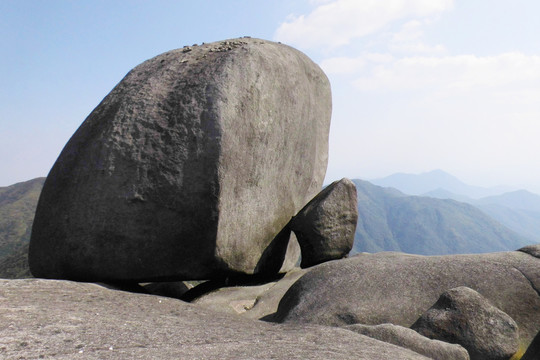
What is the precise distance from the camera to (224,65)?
8.16m

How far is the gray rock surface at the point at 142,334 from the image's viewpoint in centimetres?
382

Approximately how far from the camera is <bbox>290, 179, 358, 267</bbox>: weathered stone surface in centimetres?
973

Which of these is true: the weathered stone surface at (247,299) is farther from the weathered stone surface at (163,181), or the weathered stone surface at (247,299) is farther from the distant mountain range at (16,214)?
the distant mountain range at (16,214)

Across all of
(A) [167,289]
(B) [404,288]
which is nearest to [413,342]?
(B) [404,288]

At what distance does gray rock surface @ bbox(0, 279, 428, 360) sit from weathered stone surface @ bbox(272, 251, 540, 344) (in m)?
1.99

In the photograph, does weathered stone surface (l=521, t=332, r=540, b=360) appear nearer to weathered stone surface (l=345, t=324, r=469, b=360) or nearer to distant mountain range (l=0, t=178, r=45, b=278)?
weathered stone surface (l=345, t=324, r=469, b=360)

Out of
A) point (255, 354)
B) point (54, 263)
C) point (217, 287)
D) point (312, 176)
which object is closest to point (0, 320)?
point (255, 354)

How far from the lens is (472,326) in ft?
20.4

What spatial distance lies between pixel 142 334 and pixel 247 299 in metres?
4.42

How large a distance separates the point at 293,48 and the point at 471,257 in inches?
233

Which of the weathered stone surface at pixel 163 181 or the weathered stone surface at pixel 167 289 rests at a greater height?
the weathered stone surface at pixel 163 181

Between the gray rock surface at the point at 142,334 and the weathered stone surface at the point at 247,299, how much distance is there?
250 centimetres

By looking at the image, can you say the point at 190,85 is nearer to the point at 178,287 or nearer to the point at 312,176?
the point at 312,176

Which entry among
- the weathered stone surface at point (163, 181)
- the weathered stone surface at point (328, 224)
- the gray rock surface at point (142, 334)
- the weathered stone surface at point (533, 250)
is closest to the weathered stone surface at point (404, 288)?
the weathered stone surface at point (533, 250)
